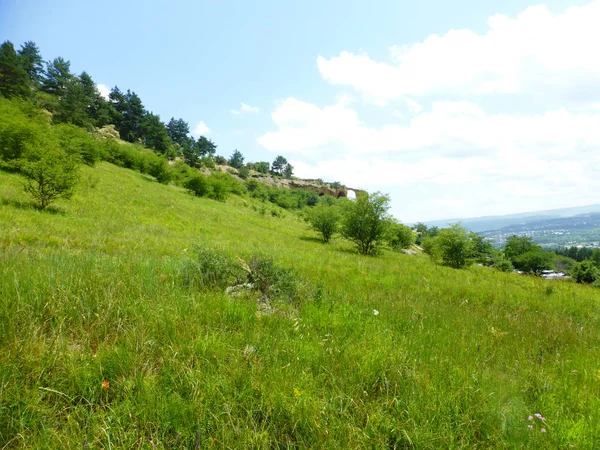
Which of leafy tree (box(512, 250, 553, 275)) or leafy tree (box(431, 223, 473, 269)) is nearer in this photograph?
leafy tree (box(431, 223, 473, 269))

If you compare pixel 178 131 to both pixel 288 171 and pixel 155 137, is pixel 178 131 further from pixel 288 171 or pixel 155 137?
pixel 288 171

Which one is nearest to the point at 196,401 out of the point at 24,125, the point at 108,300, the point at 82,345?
the point at 82,345

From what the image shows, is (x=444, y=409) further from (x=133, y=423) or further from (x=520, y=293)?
(x=520, y=293)

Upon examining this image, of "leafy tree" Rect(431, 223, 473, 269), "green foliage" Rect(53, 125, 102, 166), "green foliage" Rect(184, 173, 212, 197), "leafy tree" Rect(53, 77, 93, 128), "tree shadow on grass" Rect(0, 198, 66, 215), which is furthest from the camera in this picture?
"leafy tree" Rect(53, 77, 93, 128)

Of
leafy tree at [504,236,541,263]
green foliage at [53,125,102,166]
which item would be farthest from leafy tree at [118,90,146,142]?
leafy tree at [504,236,541,263]

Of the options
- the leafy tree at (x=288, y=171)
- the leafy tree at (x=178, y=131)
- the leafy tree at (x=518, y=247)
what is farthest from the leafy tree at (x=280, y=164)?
the leafy tree at (x=518, y=247)

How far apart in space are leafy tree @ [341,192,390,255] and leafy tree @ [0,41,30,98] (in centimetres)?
6608

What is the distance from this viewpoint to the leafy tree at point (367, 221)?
24203mm

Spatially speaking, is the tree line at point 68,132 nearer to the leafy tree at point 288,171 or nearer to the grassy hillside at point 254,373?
the grassy hillside at point 254,373

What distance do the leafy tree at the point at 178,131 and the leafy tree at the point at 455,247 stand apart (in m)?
100

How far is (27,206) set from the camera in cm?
1309

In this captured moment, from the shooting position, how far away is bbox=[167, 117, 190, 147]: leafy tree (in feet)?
327

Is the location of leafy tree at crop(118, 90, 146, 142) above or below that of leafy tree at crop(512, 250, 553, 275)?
above

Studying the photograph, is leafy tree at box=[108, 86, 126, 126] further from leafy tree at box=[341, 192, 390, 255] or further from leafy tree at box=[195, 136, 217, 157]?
leafy tree at box=[341, 192, 390, 255]
